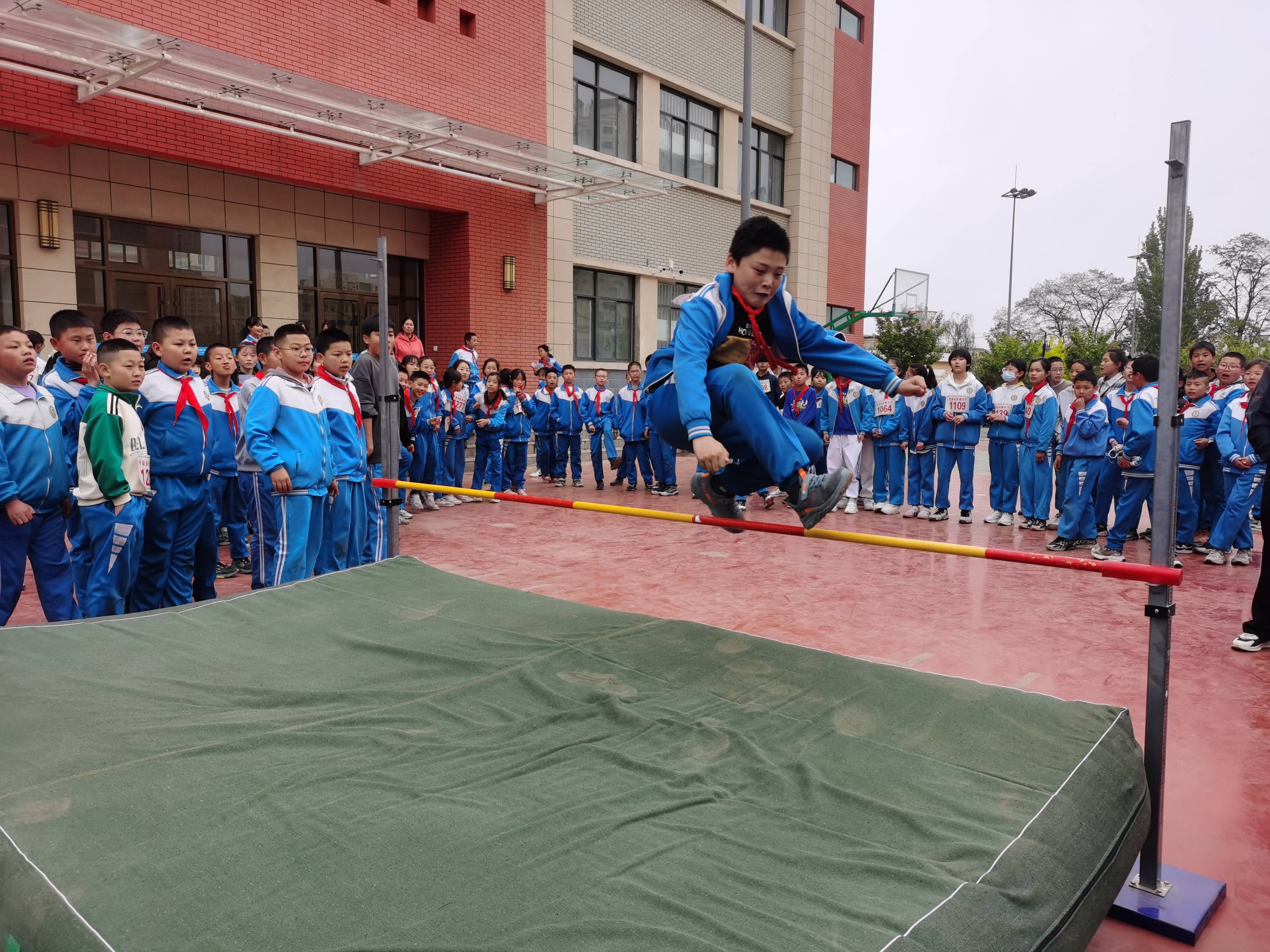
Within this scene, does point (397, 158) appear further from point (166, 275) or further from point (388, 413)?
point (388, 413)

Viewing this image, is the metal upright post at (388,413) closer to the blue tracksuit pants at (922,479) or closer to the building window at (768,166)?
the blue tracksuit pants at (922,479)

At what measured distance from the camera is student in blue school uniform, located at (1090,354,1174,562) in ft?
23.4

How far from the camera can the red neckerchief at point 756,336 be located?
11.4ft

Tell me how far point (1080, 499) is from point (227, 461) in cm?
694

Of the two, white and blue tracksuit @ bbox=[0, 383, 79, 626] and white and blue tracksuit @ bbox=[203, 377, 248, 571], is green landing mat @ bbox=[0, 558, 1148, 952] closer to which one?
white and blue tracksuit @ bbox=[0, 383, 79, 626]

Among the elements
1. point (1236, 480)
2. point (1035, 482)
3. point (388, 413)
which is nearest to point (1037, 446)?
point (1035, 482)

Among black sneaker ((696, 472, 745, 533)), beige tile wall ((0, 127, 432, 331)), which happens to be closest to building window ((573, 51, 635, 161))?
beige tile wall ((0, 127, 432, 331))

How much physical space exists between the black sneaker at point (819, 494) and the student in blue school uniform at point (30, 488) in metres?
3.65

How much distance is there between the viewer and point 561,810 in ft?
7.68

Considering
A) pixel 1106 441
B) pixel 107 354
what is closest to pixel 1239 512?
pixel 1106 441

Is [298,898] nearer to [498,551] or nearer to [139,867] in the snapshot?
[139,867]

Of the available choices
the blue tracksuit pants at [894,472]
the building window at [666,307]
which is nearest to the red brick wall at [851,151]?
the building window at [666,307]

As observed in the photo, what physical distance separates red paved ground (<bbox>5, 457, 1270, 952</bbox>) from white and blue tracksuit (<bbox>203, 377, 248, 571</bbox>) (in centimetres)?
64

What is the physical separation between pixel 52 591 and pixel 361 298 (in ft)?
30.6
